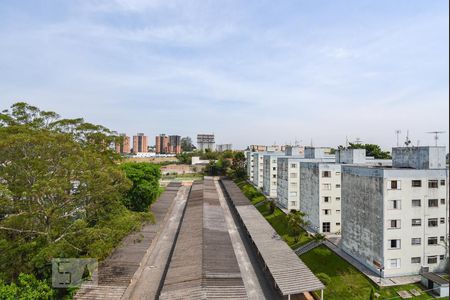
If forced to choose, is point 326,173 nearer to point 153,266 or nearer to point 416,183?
point 416,183

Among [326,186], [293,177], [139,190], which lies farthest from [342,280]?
[139,190]

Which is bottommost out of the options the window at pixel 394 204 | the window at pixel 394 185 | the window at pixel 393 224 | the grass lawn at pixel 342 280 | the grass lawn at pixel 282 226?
the grass lawn at pixel 342 280

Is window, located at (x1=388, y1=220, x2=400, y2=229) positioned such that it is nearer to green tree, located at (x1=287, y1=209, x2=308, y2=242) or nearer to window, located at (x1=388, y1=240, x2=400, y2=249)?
window, located at (x1=388, y1=240, x2=400, y2=249)

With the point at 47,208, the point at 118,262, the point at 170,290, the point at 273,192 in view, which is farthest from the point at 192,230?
the point at 273,192

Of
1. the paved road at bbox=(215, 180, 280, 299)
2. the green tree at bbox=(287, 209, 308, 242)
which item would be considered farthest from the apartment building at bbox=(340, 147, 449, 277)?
the green tree at bbox=(287, 209, 308, 242)

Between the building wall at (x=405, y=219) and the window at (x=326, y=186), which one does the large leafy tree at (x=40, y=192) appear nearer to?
the building wall at (x=405, y=219)

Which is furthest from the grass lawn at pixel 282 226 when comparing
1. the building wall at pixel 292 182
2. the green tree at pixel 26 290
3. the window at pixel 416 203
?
the green tree at pixel 26 290

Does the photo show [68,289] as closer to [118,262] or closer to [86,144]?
[118,262]
